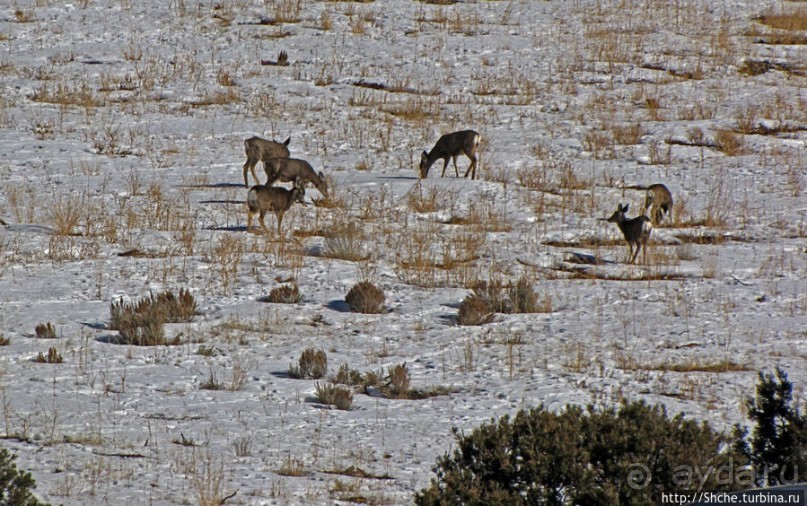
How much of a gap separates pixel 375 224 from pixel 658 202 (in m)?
4.61

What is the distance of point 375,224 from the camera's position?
54.7ft

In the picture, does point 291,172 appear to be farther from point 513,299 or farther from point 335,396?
point 335,396

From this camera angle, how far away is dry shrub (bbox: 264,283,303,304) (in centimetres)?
1278

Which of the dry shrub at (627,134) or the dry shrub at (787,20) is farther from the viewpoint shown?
the dry shrub at (787,20)

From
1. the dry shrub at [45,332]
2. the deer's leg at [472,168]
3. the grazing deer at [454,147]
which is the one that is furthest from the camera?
the grazing deer at [454,147]

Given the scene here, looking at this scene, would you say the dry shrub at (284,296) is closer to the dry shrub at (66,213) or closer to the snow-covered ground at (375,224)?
the snow-covered ground at (375,224)

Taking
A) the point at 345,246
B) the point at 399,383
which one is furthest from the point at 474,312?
the point at 345,246

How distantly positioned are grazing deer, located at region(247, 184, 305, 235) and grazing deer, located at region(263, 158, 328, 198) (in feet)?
5.33

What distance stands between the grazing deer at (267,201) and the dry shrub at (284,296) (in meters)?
3.24

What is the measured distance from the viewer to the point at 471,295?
41.8 ft

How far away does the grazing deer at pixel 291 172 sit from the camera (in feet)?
60.4

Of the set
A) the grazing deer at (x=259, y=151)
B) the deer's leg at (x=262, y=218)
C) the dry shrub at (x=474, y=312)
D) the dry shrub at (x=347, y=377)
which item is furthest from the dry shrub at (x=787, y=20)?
the dry shrub at (x=347, y=377)

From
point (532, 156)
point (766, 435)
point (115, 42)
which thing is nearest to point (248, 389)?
point (766, 435)

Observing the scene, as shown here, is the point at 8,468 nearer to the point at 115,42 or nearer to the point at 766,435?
the point at 766,435
